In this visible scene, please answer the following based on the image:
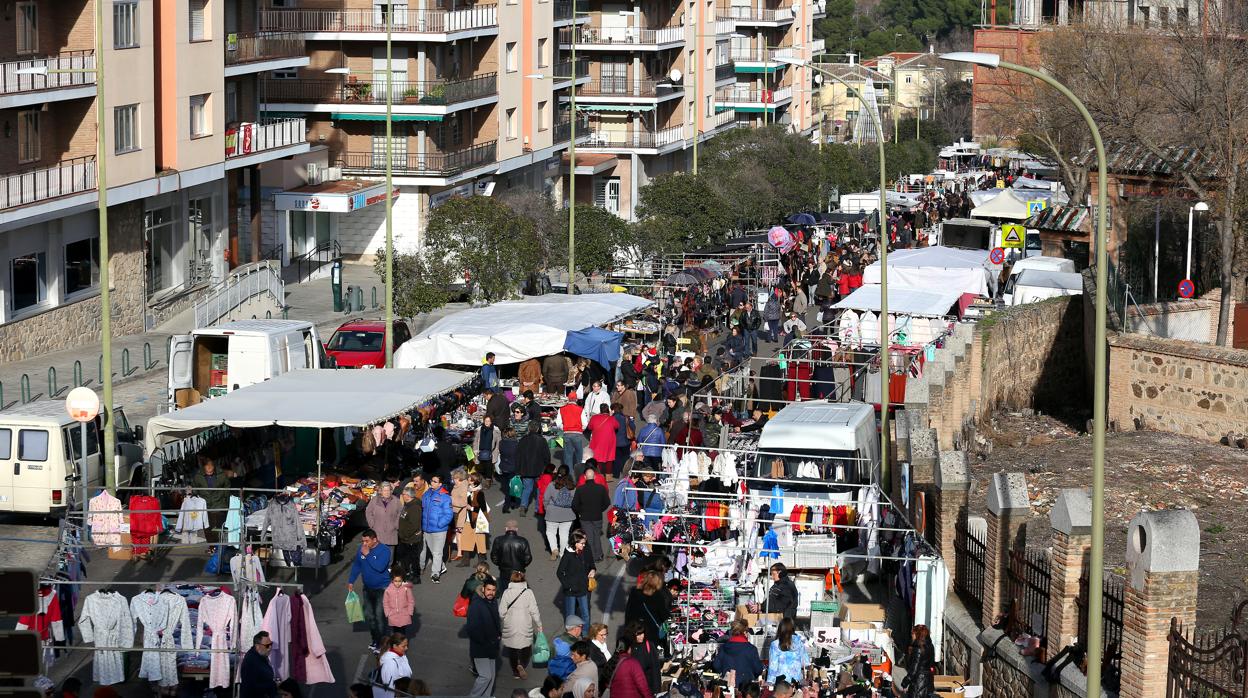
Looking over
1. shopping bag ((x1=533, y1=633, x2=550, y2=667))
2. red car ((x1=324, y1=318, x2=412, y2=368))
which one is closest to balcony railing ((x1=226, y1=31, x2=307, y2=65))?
red car ((x1=324, y1=318, x2=412, y2=368))

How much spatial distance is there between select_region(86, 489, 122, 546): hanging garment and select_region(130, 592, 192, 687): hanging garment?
143 inches

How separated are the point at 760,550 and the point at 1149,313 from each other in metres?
19.6

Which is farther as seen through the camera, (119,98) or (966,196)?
(966,196)

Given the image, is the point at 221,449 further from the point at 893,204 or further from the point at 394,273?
the point at 893,204

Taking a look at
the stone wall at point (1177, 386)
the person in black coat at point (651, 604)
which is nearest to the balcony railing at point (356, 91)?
the stone wall at point (1177, 386)

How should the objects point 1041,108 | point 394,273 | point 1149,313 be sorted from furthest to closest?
point 1041,108 → point 394,273 → point 1149,313

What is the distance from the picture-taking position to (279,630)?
16.2 meters

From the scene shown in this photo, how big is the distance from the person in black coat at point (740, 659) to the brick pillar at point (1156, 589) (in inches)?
134

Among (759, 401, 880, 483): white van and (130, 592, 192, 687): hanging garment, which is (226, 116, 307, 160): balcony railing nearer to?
(759, 401, 880, 483): white van

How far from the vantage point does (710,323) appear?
4075cm

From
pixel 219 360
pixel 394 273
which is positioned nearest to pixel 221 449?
pixel 219 360

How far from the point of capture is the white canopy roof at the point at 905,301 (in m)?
35.3

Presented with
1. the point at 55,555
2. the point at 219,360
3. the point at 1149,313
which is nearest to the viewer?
the point at 55,555

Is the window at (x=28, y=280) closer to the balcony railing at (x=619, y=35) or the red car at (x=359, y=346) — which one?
the red car at (x=359, y=346)
